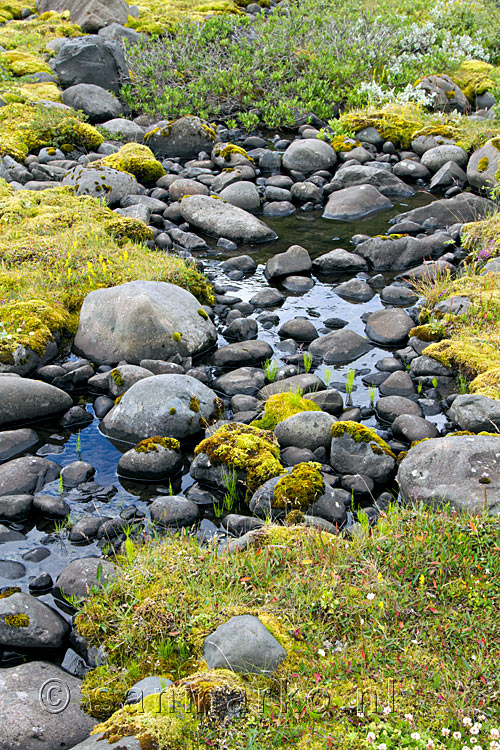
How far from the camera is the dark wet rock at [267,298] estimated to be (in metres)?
10.8

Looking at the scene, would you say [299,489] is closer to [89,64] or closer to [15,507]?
A: [15,507]

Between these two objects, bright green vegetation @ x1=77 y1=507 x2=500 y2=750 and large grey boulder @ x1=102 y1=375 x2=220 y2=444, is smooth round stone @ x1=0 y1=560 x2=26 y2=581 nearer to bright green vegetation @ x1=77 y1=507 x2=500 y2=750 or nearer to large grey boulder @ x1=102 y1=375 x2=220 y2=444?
bright green vegetation @ x1=77 y1=507 x2=500 y2=750

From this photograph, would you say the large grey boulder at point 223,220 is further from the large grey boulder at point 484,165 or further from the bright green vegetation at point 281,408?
the bright green vegetation at point 281,408

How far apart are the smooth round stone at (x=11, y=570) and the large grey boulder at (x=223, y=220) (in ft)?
29.3

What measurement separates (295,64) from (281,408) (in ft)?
55.9

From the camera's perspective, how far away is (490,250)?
36.6 ft

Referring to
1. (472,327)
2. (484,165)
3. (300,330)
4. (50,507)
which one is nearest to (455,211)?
(484,165)

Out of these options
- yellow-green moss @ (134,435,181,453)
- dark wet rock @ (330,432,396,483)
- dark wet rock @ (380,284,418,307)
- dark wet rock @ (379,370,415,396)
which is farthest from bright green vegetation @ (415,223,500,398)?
yellow-green moss @ (134,435,181,453)

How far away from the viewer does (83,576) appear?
5.29 meters

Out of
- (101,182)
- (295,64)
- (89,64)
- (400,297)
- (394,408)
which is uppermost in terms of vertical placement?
(295,64)

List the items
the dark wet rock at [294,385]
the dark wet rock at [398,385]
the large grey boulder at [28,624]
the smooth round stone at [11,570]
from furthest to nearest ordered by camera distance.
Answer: the dark wet rock at [398,385] → the dark wet rock at [294,385] → the smooth round stone at [11,570] → the large grey boulder at [28,624]

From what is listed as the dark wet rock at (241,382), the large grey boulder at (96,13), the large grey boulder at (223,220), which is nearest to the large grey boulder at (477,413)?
the dark wet rock at (241,382)

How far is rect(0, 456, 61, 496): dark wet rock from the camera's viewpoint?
21.5 feet

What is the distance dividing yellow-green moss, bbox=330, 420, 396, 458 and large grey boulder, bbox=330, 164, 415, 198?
9701 mm
